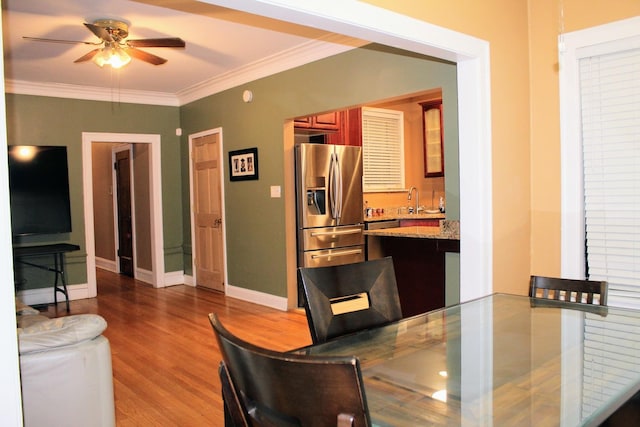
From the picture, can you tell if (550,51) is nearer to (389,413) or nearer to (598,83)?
(598,83)

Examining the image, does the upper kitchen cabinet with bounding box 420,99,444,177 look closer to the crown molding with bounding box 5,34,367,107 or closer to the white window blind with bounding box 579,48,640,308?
the crown molding with bounding box 5,34,367,107

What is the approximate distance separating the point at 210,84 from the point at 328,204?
2.22 m

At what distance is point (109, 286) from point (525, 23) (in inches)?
236

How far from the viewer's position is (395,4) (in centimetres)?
247

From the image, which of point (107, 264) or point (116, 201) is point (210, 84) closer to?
point (116, 201)

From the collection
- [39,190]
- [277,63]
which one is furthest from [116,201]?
[277,63]

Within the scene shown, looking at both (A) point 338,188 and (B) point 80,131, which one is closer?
(A) point 338,188

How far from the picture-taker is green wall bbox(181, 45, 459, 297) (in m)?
3.70

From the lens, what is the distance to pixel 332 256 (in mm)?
5230

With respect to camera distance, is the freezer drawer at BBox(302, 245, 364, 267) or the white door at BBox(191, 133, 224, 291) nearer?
the freezer drawer at BBox(302, 245, 364, 267)

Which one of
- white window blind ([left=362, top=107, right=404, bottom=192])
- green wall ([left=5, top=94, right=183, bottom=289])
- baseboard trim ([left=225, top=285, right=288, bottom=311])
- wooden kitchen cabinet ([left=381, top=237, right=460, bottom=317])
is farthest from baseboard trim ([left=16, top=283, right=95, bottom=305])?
wooden kitchen cabinet ([left=381, top=237, right=460, bottom=317])

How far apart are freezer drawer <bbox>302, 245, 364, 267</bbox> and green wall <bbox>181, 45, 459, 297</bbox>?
27cm

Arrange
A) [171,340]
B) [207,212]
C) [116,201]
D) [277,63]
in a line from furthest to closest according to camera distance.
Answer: [116,201], [207,212], [277,63], [171,340]

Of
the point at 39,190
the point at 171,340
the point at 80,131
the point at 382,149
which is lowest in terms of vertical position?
the point at 171,340
